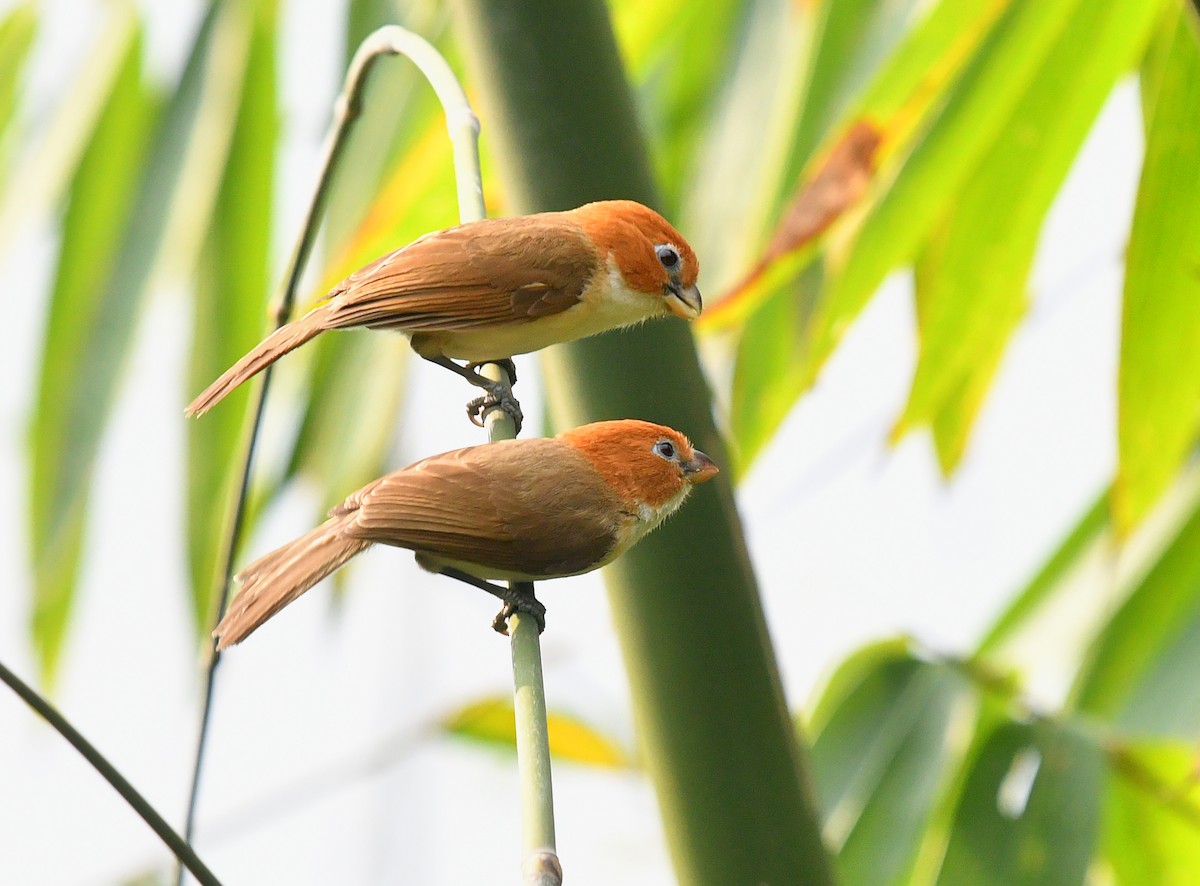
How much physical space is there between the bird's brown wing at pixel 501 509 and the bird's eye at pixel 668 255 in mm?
304

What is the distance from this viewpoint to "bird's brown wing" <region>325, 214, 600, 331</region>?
167 cm

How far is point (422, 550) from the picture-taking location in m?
1.64

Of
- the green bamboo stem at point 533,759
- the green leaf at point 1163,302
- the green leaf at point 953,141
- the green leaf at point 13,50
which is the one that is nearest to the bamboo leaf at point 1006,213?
the green leaf at point 953,141

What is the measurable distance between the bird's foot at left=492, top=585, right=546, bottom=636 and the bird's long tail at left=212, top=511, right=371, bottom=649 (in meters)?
0.18

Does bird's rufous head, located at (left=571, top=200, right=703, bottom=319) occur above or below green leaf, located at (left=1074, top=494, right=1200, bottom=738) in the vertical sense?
above

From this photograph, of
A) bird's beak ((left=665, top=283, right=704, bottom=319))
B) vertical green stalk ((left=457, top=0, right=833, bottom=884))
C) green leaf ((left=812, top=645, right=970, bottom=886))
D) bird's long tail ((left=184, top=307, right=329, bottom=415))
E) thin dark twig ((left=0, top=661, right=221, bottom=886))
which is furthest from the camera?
green leaf ((left=812, top=645, right=970, bottom=886))

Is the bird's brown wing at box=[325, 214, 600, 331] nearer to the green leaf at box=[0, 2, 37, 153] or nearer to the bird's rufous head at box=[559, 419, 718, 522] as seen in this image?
the bird's rufous head at box=[559, 419, 718, 522]

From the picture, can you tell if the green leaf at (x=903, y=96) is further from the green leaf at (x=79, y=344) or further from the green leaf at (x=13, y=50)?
the green leaf at (x=13, y=50)

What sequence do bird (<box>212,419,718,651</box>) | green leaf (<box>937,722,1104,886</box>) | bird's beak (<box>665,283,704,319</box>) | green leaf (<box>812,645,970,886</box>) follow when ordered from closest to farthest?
bird (<box>212,419,718,651</box>)
bird's beak (<box>665,283,704,319</box>)
green leaf (<box>937,722,1104,886</box>)
green leaf (<box>812,645,970,886</box>)

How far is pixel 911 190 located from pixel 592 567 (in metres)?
0.83

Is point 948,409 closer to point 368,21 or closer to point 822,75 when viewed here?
point 822,75

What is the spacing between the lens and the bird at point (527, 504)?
159 centimetres

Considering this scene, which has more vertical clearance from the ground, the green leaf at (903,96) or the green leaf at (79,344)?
the green leaf at (903,96)

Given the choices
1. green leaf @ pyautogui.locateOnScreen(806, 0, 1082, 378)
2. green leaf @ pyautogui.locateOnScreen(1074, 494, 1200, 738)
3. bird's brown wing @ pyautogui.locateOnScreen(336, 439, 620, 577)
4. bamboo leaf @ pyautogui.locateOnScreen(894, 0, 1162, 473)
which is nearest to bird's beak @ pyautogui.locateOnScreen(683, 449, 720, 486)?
bird's brown wing @ pyautogui.locateOnScreen(336, 439, 620, 577)
